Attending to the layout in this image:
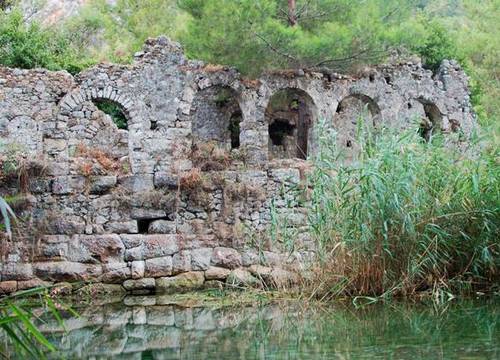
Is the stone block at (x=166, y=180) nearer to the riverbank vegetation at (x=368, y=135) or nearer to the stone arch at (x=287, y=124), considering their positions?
the riverbank vegetation at (x=368, y=135)

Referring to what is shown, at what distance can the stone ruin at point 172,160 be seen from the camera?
31.1ft

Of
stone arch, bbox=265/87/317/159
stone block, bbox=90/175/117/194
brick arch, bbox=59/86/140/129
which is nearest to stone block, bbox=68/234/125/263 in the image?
stone block, bbox=90/175/117/194

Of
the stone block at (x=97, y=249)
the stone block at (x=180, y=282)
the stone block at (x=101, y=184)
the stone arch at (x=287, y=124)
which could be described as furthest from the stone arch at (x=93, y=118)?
the stone block at (x=180, y=282)

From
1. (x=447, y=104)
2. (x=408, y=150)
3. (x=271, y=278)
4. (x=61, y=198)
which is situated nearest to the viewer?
(x=408, y=150)

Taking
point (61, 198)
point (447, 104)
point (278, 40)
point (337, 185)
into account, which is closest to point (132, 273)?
point (61, 198)

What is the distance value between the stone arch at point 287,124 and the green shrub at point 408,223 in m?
11.1

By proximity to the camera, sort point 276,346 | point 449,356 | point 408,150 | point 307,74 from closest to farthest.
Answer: point 449,356 → point 276,346 → point 408,150 → point 307,74

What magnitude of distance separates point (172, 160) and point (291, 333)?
30.9 feet

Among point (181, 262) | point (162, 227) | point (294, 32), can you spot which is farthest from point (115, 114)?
point (181, 262)

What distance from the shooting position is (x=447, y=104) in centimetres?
2044

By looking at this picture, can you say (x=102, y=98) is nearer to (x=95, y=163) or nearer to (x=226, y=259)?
(x=95, y=163)

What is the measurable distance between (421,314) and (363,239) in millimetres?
1143

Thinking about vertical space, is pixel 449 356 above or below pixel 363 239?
below

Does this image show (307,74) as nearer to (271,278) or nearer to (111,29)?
(271,278)
